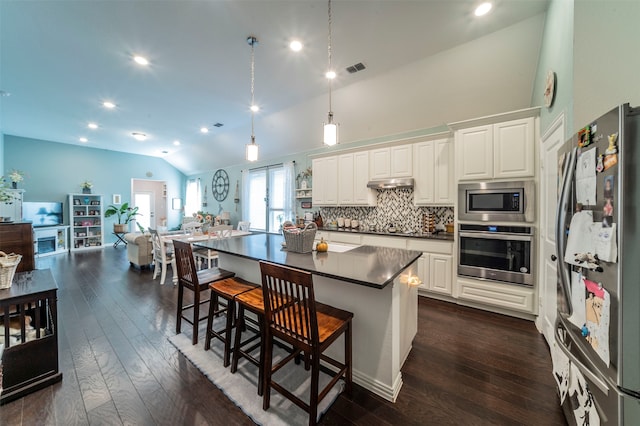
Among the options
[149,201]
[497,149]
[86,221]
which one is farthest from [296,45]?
[149,201]

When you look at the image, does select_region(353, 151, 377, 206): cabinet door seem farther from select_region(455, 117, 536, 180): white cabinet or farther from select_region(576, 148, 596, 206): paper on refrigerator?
select_region(576, 148, 596, 206): paper on refrigerator

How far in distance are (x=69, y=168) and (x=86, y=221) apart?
164 cm

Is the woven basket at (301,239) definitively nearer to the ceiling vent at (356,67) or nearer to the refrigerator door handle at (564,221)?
the refrigerator door handle at (564,221)

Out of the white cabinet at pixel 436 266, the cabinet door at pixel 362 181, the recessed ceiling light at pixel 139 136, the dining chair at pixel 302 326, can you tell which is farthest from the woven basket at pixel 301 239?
the recessed ceiling light at pixel 139 136

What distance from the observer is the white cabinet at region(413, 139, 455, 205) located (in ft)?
11.1

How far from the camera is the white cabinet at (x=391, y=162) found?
3736mm

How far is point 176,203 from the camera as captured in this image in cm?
944

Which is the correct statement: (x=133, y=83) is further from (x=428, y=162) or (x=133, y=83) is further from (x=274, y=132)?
(x=428, y=162)

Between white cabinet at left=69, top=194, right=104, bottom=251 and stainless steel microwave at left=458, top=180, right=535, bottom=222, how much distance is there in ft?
32.4

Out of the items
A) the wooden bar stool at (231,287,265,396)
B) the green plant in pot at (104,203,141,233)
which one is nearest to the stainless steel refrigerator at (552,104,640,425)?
the wooden bar stool at (231,287,265,396)

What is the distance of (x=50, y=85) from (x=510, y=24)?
6.19 m

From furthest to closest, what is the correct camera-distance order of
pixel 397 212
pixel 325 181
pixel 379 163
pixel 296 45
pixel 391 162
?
pixel 325 181
pixel 397 212
pixel 379 163
pixel 391 162
pixel 296 45

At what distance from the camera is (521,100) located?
303cm

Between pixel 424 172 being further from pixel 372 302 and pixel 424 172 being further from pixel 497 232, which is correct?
pixel 372 302
